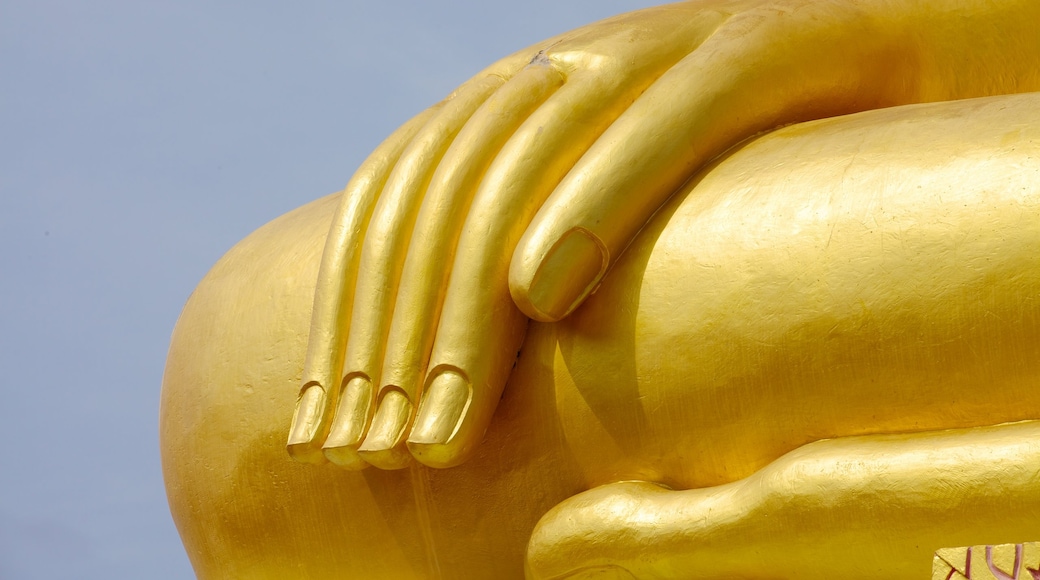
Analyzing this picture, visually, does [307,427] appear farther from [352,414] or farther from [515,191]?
[515,191]

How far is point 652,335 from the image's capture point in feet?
5.63

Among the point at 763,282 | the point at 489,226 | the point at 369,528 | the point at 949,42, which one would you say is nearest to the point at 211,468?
the point at 369,528

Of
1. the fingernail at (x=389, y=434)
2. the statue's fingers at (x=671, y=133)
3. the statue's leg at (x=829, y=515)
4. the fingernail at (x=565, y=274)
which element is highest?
the statue's fingers at (x=671, y=133)

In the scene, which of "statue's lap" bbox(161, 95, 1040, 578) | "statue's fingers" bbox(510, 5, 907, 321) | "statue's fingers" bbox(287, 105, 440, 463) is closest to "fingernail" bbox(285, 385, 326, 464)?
"statue's fingers" bbox(287, 105, 440, 463)

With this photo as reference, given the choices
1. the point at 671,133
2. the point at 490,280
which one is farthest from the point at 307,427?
the point at 671,133

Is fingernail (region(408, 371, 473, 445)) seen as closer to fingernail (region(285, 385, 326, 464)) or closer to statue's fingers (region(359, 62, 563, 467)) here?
statue's fingers (region(359, 62, 563, 467))

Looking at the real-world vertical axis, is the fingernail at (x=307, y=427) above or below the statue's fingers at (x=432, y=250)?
below

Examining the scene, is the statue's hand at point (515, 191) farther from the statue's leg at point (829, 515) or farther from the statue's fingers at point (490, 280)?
the statue's leg at point (829, 515)

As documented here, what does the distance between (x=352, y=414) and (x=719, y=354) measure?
45cm

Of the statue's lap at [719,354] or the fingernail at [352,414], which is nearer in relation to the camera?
the statue's lap at [719,354]

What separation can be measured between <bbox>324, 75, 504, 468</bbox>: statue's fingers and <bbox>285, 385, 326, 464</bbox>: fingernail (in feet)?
0.09

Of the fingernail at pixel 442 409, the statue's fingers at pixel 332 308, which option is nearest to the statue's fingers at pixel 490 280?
the fingernail at pixel 442 409

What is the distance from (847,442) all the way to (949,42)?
80 cm

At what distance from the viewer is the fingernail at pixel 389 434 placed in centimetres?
168
